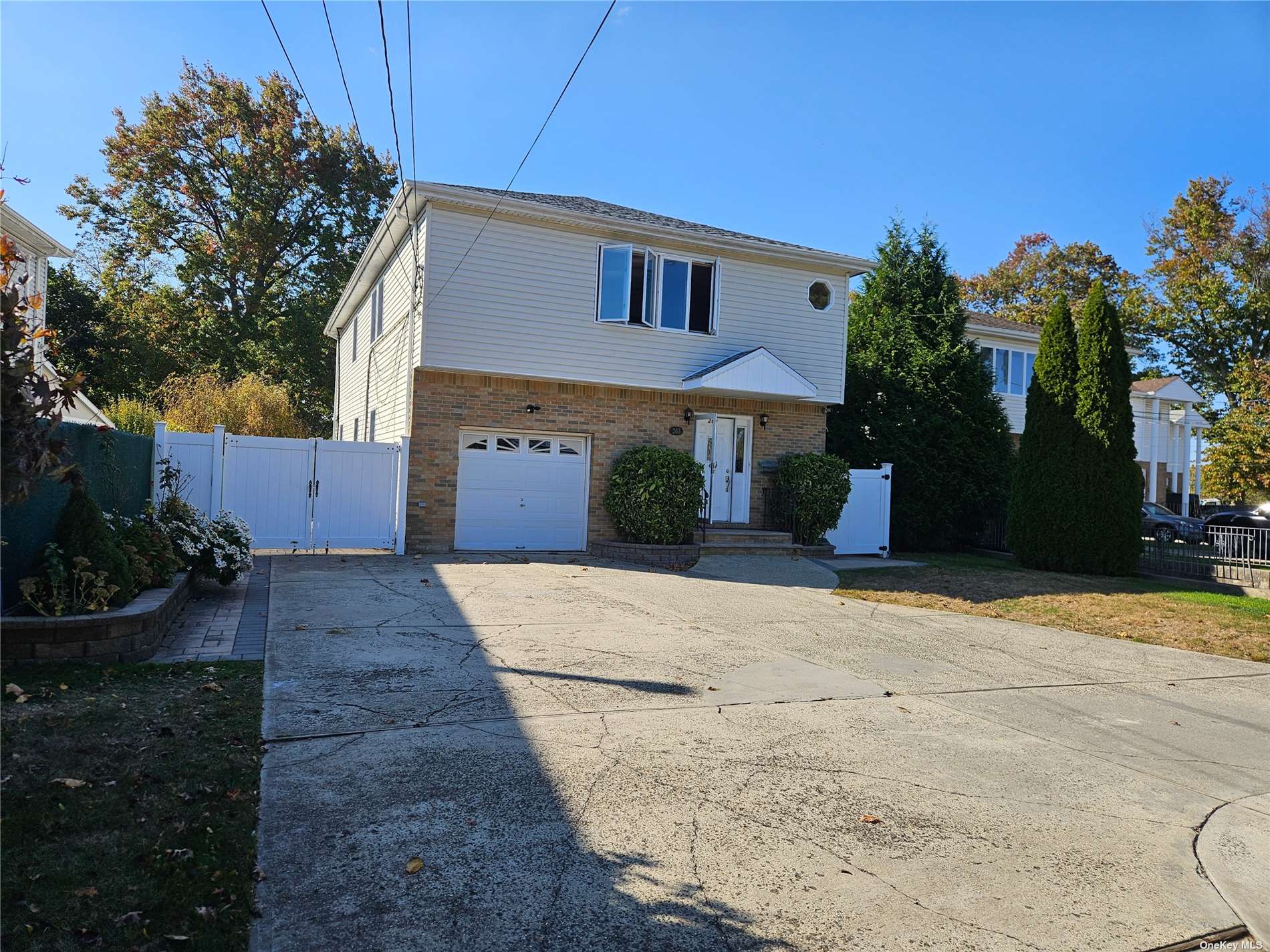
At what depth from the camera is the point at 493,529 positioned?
15586 mm

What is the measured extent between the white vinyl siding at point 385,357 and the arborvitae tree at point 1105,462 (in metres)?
11.8

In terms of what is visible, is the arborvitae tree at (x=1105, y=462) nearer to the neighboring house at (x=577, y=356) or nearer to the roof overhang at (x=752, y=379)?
the neighboring house at (x=577, y=356)

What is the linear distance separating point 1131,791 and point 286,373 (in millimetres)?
33145

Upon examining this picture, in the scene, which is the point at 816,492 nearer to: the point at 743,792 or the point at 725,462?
the point at 725,462

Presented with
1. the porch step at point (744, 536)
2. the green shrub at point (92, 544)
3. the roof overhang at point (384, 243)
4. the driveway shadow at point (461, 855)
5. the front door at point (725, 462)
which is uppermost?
the roof overhang at point (384, 243)

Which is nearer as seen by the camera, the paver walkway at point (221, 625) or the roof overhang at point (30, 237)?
the paver walkway at point (221, 625)

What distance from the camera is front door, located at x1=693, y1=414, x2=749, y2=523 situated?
679 inches

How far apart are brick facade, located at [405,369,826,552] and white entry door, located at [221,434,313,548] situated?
1681mm

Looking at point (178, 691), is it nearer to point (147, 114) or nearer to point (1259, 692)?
point (1259, 692)

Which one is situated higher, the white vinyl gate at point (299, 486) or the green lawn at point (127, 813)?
the white vinyl gate at point (299, 486)

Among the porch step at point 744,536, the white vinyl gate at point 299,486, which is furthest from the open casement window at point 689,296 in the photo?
the white vinyl gate at point 299,486

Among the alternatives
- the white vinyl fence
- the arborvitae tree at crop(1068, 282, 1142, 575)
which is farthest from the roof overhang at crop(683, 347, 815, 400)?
the arborvitae tree at crop(1068, 282, 1142, 575)

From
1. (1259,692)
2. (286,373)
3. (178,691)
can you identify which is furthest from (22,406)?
(286,373)

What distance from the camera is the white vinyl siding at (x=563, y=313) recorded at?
48.6 ft
